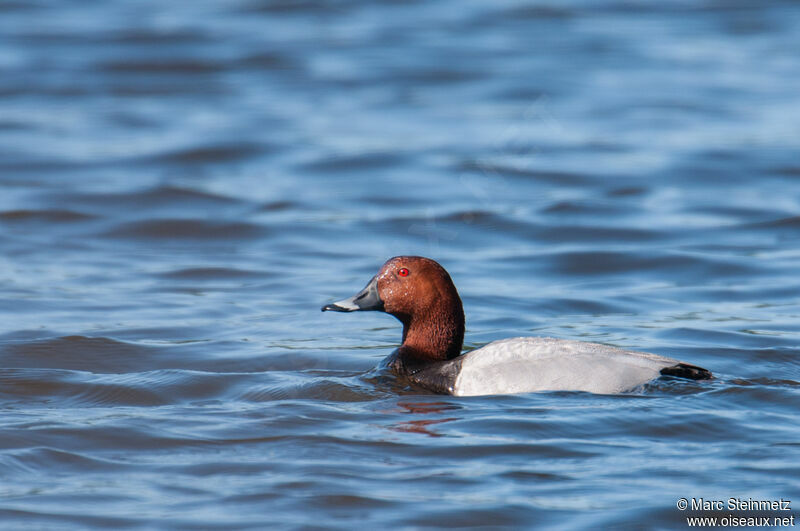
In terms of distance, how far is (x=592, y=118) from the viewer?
17.7 m

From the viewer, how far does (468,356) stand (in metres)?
7.71

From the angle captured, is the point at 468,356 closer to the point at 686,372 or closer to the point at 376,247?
the point at 686,372

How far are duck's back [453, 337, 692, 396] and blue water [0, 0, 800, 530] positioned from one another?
0.29ft

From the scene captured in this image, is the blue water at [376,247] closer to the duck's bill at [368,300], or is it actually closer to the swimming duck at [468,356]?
the swimming duck at [468,356]

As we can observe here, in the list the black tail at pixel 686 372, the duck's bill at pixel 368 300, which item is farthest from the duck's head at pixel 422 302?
the black tail at pixel 686 372

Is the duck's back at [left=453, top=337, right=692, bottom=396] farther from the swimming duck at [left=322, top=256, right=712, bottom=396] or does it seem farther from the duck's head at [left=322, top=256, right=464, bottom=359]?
the duck's head at [left=322, top=256, right=464, bottom=359]

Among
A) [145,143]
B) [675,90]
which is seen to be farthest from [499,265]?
[675,90]

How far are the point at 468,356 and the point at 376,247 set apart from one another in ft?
15.4

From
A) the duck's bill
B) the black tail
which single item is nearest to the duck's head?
the duck's bill

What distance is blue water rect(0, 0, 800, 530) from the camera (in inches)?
236

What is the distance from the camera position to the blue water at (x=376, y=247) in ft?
19.7

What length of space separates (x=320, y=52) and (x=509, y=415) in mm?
15122

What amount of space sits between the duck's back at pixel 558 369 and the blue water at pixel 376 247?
0.29 feet

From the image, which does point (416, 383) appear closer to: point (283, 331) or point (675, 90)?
point (283, 331)
